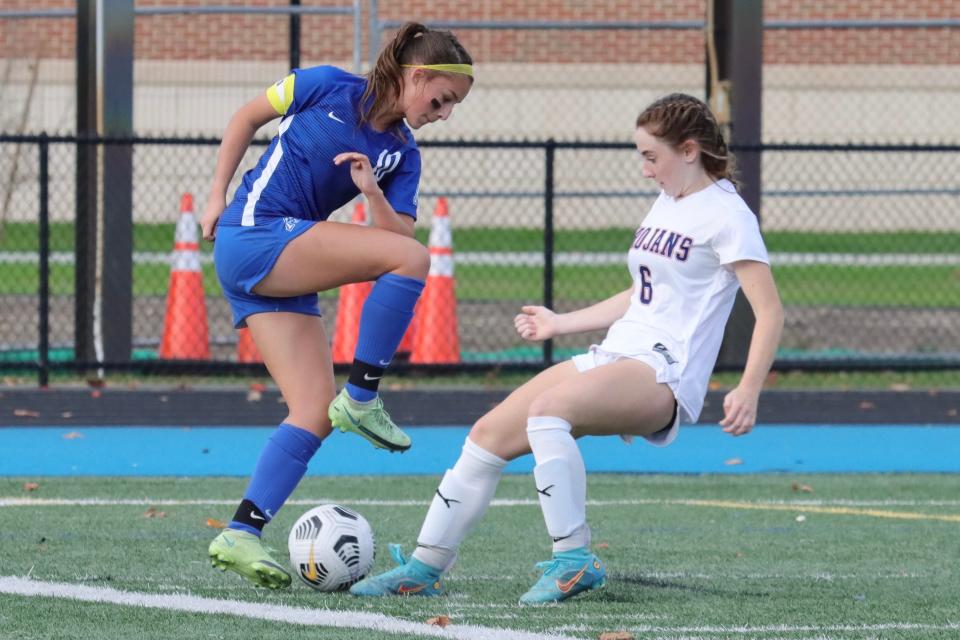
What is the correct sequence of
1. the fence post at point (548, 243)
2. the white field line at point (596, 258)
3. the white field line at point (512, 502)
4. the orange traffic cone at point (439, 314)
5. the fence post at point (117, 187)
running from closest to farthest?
the white field line at point (512, 502) → the fence post at point (548, 243) → the fence post at point (117, 187) → the orange traffic cone at point (439, 314) → the white field line at point (596, 258)

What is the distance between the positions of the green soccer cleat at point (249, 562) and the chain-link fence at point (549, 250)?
608 centimetres

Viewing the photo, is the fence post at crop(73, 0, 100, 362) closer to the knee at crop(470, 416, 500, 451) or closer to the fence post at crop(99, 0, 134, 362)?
the fence post at crop(99, 0, 134, 362)

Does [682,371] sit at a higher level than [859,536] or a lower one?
higher

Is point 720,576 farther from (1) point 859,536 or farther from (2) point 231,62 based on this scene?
(2) point 231,62

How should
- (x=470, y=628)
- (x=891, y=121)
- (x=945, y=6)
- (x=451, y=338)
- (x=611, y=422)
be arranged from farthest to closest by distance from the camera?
(x=891, y=121) < (x=945, y=6) < (x=451, y=338) < (x=611, y=422) < (x=470, y=628)

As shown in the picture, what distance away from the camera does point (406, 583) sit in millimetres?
5250

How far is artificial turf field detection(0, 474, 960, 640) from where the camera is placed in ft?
15.4

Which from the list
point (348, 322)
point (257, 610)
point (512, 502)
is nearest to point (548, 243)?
point (348, 322)

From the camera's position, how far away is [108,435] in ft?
31.6

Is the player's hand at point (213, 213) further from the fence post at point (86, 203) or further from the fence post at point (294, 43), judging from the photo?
the fence post at point (294, 43)

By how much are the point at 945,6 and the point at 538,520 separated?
1937cm

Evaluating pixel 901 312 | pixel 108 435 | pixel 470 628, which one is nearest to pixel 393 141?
pixel 470 628

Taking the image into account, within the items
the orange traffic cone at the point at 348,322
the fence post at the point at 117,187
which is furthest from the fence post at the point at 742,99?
the fence post at the point at 117,187

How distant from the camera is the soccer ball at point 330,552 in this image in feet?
17.3
